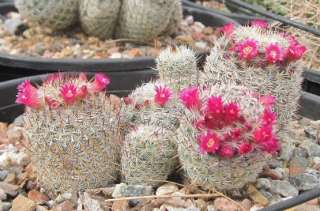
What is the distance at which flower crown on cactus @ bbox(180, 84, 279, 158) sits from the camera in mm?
1939

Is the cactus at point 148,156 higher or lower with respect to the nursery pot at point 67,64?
higher

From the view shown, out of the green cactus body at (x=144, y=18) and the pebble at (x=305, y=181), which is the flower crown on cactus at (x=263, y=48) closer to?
the pebble at (x=305, y=181)

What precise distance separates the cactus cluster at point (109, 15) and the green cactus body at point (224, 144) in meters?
1.67

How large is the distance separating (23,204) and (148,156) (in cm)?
48

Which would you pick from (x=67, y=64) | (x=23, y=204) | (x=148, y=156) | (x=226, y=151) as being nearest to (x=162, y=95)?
(x=148, y=156)

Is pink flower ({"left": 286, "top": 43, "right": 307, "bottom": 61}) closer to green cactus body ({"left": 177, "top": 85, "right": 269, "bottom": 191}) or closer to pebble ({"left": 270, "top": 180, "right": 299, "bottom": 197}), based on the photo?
green cactus body ({"left": 177, "top": 85, "right": 269, "bottom": 191})

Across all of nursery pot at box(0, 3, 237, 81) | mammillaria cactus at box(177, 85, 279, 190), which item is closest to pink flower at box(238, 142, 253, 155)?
mammillaria cactus at box(177, 85, 279, 190)

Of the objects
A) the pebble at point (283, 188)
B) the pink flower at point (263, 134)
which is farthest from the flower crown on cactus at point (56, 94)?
the pebble at point (283, 188)

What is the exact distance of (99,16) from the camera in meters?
3.76

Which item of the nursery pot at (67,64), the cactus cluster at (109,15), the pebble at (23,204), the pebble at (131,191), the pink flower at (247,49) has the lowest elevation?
the pebble at (23,204)

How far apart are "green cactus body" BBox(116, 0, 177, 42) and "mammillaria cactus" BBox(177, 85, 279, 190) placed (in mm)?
1644

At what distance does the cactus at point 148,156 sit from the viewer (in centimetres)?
218

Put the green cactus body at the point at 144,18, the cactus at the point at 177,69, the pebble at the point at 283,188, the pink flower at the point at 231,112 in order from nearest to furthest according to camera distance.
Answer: the pink flower at the point at 231,112, the pebble at the point at 283,188, the cactus at the point at 177,69, the green cactus body at the point at 144,18

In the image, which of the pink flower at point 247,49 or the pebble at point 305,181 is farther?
the pebble at point 305,181
